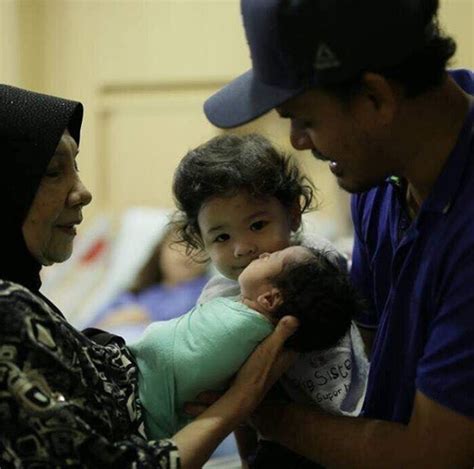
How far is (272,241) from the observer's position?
1702 mm

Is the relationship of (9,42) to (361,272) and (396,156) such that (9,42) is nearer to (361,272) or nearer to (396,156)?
(361,272)

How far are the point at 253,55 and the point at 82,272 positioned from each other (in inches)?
122

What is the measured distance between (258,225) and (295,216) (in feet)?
0.45

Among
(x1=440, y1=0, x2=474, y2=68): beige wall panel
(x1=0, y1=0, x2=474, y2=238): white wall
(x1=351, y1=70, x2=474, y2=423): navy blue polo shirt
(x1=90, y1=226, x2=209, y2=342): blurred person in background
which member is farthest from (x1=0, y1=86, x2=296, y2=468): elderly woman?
(x1=0, y1=0, x2=474, y2=238): white wall

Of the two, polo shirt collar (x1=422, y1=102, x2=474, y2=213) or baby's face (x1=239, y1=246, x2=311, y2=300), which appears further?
baby's face (x1=239, y1=246, x2=311, y2=300)

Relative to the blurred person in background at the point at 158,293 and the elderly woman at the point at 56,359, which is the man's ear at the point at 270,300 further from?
the blurred person in background at the point at 158,293

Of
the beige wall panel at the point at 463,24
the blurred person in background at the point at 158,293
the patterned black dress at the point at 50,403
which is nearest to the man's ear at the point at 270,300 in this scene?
the patterned black dress at the point at 50,403

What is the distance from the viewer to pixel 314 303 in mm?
1479

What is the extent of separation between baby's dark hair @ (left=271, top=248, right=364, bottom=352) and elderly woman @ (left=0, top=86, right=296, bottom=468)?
0.12ft

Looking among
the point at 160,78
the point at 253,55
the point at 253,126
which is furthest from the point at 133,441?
the point at 160,78

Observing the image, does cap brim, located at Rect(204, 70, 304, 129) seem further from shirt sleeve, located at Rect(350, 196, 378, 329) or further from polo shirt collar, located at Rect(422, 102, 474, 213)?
shirt sleeve, located at Rect(350, 196, 378, 329)

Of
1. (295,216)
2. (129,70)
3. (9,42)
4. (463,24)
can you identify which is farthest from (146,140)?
(295,216)

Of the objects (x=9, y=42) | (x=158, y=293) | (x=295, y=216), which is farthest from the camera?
(x=9, y=42)

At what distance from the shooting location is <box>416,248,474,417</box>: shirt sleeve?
4.34ft
